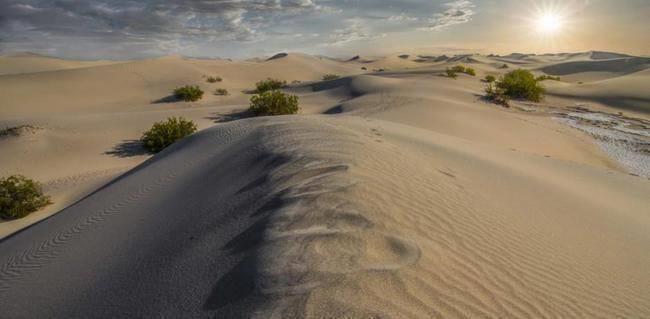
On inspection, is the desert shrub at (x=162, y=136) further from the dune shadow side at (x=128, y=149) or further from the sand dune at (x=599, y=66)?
the sand dune at (x=599, y=66)

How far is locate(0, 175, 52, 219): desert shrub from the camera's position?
18.5 feet

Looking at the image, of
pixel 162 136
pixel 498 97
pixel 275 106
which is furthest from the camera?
pixel 498 97

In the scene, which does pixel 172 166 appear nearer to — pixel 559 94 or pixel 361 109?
pixel 361 109

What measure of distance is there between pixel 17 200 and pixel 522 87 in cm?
1759

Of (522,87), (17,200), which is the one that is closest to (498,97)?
(522,87)

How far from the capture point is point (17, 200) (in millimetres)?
5695

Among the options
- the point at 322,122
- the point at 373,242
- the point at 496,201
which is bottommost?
the point at 496,201

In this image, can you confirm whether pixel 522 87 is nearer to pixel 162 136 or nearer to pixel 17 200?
pixel 162 136

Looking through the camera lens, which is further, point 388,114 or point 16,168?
point 388,114

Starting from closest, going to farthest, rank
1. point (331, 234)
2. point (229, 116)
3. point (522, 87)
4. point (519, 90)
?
point (331, 234) → point (229, 116) → point (522, 87) → point (519, 90)

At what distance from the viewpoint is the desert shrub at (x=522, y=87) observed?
52.1ft

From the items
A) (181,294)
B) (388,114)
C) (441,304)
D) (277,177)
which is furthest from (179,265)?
(388,114)

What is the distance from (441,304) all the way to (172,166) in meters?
4.73

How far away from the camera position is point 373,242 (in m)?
2.36
